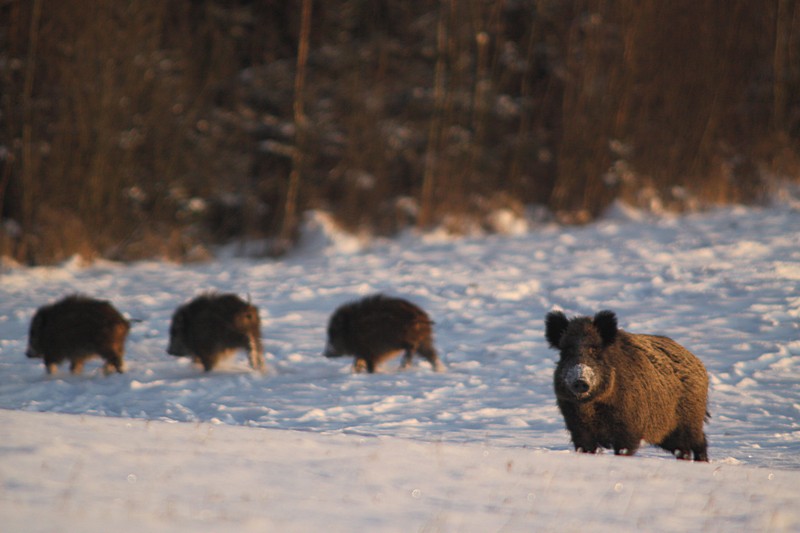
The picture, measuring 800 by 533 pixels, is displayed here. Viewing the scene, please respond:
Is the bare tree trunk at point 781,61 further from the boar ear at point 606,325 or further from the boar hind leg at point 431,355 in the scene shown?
the boar ear at point 606,325

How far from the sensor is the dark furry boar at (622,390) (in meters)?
7.03

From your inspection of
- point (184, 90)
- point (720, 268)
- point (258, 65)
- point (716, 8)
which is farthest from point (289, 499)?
point (716, 8)

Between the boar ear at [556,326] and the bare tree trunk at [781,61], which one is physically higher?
the bare tree trunk at [781,61]

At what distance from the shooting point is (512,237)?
2378 centimetres

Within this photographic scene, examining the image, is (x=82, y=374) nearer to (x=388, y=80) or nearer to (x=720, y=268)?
(x=720, y=268)

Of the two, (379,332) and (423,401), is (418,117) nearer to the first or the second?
(379,332)

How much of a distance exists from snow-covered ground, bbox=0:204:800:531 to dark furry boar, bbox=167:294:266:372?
15.1 inches

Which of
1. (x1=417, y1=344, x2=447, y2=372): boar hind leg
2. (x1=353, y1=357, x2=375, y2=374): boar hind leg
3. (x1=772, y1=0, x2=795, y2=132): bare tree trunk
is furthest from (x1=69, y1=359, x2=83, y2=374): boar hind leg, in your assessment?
(x1=772, y1=0, x2=795, y2=132): bare tree trunk

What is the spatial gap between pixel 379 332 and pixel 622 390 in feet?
16.0

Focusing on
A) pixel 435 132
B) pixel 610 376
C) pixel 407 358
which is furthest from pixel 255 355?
pixel 435 132

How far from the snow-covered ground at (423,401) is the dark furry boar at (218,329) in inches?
15.1

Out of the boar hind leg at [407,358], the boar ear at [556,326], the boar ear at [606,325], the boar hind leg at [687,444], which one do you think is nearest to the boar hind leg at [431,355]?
the boar hind leg at [407,358]

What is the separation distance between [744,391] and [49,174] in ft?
57.3

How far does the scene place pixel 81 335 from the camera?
1123 cm
